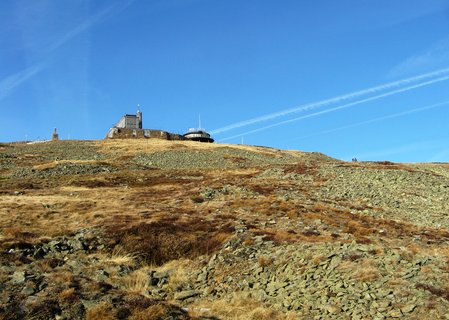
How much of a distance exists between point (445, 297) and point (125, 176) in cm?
4802

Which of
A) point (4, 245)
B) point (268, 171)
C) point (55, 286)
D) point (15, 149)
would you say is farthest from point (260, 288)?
point (15, 149)

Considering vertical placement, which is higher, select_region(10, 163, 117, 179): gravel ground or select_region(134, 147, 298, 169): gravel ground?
select_region(134, 147, 298, 169): gravel ground

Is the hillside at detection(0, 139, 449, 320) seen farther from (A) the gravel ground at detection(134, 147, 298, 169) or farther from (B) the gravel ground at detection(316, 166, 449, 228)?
(A) the gravel ground at detection(134, 147, 298, 169)

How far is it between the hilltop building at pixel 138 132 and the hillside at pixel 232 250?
88995 mm

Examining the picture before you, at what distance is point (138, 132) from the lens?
447ft

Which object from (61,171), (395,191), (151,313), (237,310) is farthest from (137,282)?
(61,171)

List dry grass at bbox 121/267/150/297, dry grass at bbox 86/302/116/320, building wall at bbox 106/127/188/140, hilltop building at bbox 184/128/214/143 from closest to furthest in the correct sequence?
1. dry grass at bbox 86/302/116/320
2. dry grass at bbox 121/267/150/297
3. building wall at bbox 106/127/188/140
4. hilltop building at bbox 184/128/214/143

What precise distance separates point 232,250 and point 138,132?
381 ft

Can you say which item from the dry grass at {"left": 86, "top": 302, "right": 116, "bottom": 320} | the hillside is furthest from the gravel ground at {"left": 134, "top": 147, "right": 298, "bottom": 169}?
the dry grass at {"left": 86, "top": 302, "right": 116, "bottom": 320}

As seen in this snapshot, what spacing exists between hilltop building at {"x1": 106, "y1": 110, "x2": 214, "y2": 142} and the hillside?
89.0 metres

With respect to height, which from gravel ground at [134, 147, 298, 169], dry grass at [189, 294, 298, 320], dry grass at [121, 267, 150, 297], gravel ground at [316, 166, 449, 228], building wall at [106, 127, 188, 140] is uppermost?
building wall at [106, 127, 188, 140]

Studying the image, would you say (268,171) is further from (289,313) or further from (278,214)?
(289,313)

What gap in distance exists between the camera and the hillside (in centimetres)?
1681

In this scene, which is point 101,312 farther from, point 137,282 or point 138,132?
point 138,132
